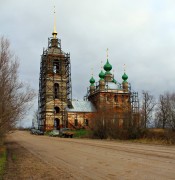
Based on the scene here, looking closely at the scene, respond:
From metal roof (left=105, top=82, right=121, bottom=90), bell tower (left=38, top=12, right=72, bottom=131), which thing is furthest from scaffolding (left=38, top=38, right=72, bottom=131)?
metal roof (left=105, top=82, right=121, bottom=90)

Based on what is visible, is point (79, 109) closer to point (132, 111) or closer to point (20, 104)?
point (132, 111)

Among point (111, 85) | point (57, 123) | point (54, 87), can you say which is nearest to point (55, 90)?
point (54, 87)

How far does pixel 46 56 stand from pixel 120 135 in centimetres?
3177

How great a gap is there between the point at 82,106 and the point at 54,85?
8.42 m

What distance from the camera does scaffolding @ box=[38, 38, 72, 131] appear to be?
66206mm

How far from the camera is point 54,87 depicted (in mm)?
67625

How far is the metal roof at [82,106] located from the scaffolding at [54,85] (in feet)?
7.01

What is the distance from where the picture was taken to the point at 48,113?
65938 millimetres

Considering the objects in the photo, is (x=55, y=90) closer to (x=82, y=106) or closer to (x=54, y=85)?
(x=54, y=85)

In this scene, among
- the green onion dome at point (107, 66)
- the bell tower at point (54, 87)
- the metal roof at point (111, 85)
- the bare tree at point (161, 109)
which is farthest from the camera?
the green onion dome at point (107, 66)

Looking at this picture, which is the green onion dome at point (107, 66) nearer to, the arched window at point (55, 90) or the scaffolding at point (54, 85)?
the scaffolding at point (54, 85)

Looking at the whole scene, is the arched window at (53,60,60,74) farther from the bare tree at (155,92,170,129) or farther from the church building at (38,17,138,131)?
the bare tree at (155,92,170,129)

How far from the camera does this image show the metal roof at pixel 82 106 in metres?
68.8


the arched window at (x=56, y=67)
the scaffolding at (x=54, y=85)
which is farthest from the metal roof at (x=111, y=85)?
the arched window at (x=56, y=67)
